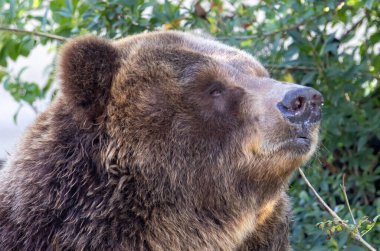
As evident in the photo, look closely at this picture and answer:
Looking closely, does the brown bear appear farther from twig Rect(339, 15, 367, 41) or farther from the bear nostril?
twig Rect(339, 15, 367, 41)

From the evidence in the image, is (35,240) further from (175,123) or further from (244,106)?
(244,106)

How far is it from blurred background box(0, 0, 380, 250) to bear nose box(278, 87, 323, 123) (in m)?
1.76

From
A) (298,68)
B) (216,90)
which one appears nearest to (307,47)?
(298,68)

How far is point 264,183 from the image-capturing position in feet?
15.1

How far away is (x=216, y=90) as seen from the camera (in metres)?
4.71

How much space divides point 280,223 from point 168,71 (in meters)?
1.02

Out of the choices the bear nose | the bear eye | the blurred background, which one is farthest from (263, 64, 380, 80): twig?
the bear nose

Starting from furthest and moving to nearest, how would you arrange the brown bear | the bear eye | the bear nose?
the bear eye, the brown bear, the bear nose

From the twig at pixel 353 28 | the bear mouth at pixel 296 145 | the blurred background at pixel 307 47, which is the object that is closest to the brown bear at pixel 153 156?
the bear mouth at pixel 296 145

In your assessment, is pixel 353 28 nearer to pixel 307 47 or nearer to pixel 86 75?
pixel 307 47

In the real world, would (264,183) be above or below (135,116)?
below

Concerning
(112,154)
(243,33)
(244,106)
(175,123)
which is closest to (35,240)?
(112,154)

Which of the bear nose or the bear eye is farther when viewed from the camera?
the bear eye

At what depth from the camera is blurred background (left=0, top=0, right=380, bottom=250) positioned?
6.52 metres
